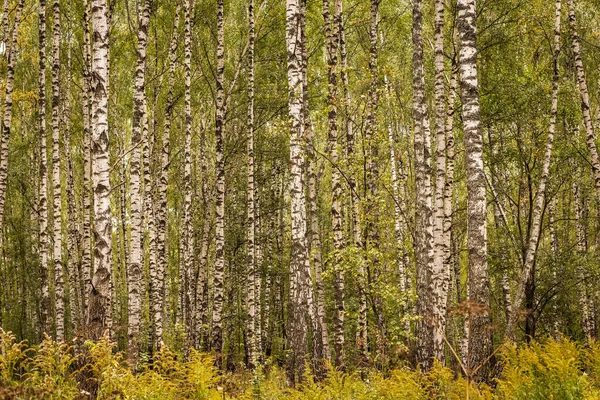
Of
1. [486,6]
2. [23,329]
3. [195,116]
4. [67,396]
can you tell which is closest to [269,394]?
[67,396]

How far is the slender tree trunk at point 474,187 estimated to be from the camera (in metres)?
7.71

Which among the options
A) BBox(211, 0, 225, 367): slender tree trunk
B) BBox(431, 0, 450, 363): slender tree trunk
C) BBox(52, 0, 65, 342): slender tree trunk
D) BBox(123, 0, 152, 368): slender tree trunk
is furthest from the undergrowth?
BBox(52, 0, 65, 342): slender tree trunk

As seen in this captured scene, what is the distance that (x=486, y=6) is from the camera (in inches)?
657

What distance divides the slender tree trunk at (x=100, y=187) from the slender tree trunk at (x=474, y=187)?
5.51m

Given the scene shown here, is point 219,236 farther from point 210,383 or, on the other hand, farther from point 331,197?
point 210,383

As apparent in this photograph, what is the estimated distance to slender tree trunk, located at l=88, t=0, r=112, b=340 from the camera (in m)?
8.25

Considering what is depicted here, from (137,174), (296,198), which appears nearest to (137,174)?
(137,174)

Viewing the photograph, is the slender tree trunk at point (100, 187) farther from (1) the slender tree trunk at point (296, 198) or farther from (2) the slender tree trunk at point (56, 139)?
(2) the slender tree trunk at point (56, 139)

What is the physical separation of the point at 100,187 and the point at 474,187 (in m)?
5.80

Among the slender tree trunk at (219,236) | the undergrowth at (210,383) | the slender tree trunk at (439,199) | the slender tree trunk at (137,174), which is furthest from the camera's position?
the slender tree trunk at (219,236)

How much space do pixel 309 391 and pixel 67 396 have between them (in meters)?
3.13

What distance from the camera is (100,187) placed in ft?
28.2

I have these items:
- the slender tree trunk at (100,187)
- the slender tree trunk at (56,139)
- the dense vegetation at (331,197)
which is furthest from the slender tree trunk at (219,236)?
the slender tree trunk at (100,187)

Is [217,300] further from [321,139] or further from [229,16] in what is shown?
[321,139]
